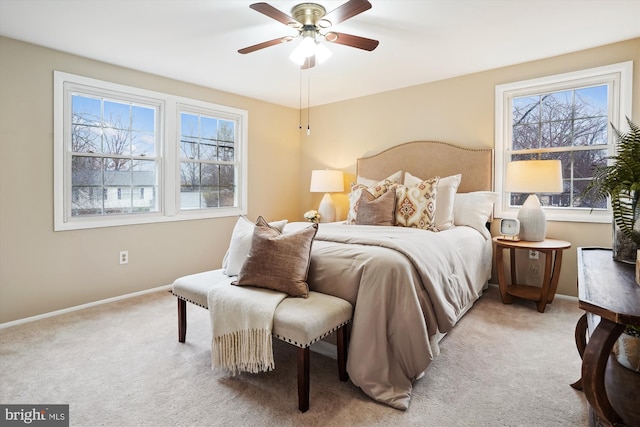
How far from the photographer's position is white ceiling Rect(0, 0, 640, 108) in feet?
7.73

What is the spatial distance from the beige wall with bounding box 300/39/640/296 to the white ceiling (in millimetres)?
135

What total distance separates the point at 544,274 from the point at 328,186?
2.62 metres

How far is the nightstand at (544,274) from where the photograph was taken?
2.89 meters

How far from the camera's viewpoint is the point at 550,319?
2814 millimetres

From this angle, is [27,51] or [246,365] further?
[27,51]

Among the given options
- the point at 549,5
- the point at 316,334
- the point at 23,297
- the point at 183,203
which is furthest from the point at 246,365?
the point at 549,5

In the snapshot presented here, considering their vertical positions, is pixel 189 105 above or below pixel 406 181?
above

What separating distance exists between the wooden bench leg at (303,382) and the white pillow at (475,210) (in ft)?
7.77

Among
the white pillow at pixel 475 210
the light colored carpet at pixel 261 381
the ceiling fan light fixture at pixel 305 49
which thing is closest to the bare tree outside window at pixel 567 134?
the white pillow at pixel 475 210

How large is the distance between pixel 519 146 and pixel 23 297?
A: 15.9 ft

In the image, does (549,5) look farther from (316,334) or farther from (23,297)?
(23,297)

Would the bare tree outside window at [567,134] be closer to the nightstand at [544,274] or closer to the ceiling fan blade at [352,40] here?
the nightstand at [544,274]

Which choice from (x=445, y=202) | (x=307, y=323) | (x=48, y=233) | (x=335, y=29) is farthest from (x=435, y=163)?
(x=48, y=233)

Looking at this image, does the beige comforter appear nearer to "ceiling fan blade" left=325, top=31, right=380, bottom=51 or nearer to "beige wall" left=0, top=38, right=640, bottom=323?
"ceiling fan blade" left=325, top=31, right=380, bottom=51
